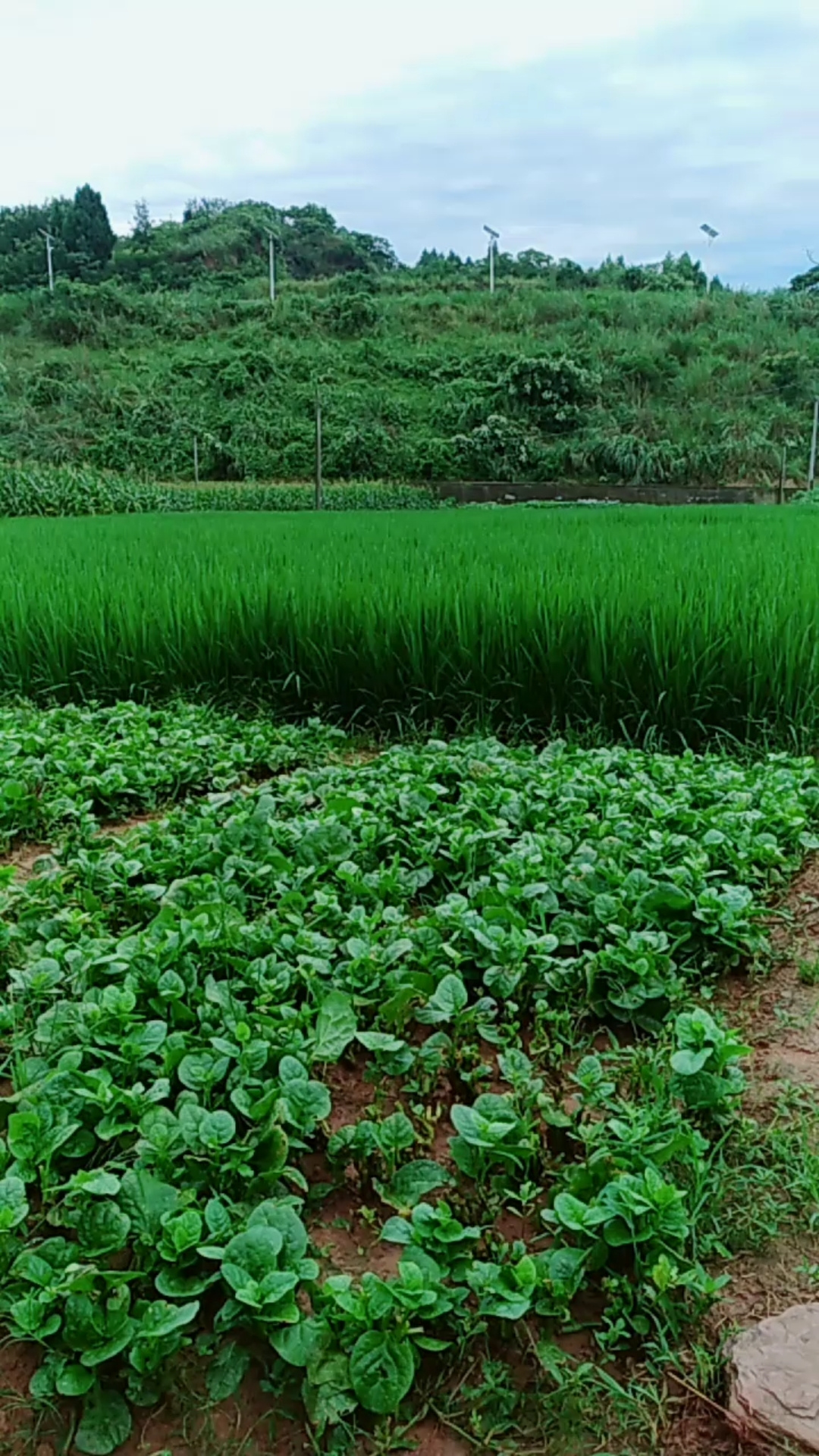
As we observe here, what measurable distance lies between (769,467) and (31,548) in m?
12.4

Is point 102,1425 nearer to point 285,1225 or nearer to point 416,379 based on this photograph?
point 285,1225

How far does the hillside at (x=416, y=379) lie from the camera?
603 inches

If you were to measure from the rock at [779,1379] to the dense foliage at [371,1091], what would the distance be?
55mm

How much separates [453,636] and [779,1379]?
2019 mm

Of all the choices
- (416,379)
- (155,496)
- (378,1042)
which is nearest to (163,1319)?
(378,1042)

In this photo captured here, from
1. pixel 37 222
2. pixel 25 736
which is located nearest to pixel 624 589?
pixel 25 736

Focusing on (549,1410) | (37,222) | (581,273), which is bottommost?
(549,1410)

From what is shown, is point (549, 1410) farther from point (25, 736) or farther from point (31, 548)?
point (31, 548)

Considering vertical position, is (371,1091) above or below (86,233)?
below

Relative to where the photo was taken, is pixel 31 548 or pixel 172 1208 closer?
pixel 172 1208

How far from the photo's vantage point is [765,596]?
2.62 metres

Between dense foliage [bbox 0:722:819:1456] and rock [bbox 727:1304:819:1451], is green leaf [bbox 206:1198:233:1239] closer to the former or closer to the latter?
dense foliage [bbox 0:722:819:1456]

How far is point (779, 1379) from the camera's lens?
2.31 feet

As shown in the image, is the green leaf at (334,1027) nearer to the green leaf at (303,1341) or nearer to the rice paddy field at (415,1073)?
the rice paddy field at (415,1073)
